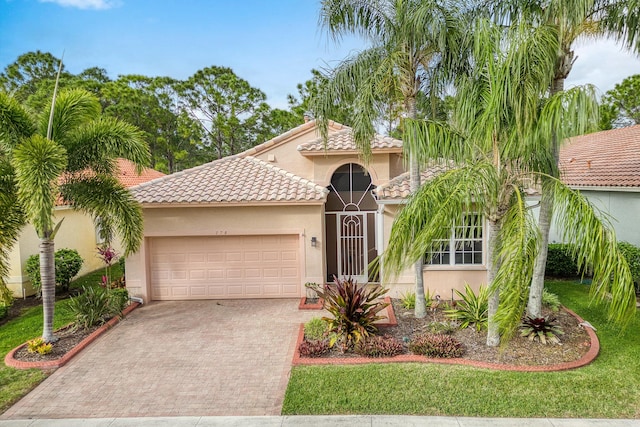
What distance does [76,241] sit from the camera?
53.7ft

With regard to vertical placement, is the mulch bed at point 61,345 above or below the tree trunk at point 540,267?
below

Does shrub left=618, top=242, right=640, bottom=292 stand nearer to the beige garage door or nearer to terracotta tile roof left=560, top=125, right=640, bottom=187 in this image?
terracotta tile roof left=560, top=125, right=640, bottom=187

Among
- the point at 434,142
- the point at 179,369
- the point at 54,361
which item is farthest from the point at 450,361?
the point at 54,361

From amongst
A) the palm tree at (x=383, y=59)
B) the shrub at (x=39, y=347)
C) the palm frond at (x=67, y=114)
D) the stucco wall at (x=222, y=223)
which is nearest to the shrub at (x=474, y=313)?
the palm tree at (x=383, y=59)

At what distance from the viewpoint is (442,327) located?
923 centimetres

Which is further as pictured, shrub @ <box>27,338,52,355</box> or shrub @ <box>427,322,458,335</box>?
shrub @ <box>427,322,458,335</box>

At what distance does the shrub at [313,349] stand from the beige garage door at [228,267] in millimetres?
4542

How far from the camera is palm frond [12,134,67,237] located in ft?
24.3

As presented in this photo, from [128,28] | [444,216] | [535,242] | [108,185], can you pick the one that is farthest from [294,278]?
[128,28]

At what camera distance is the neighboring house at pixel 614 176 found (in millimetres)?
12680

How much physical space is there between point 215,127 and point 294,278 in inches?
828

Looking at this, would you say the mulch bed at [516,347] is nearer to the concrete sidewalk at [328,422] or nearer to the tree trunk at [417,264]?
the tree trunk at [417,264]

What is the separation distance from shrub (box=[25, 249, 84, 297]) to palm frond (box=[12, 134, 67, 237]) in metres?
6.70

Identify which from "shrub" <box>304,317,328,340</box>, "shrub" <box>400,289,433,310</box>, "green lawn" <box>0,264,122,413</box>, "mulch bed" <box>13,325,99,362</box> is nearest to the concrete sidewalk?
"green lawn" <box>0,264,122,413</box>
